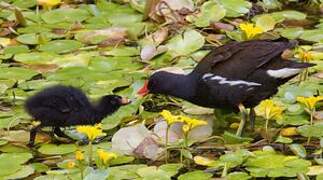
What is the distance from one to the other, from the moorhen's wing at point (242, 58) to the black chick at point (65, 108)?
47 centimetres

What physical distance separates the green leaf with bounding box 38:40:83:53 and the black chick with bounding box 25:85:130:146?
1098mm

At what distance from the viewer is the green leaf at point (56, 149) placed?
4430mm

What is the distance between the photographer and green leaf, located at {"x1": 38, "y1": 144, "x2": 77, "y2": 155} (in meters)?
4.43

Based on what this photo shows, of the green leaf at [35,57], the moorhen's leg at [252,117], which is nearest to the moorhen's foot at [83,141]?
the moorhen's leg at [252,117]

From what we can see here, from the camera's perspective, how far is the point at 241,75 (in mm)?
4500

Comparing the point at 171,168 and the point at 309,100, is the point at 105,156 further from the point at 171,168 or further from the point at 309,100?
the point at 309,100

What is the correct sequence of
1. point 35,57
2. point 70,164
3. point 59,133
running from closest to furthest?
1. point 70,164
2. point 59,133
3. point 35,57

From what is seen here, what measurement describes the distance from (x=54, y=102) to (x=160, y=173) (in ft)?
2.34

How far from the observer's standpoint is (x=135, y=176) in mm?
4121

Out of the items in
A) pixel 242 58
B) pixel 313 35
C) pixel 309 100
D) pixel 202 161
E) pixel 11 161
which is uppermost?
pixel 242 58

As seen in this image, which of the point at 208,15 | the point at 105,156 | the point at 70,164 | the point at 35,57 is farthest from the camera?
the point at 208,15

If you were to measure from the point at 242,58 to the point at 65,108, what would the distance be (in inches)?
33.0

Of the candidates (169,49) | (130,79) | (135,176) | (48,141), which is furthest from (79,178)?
(169,49)

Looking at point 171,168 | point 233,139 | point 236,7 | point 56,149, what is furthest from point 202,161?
point 236,7
